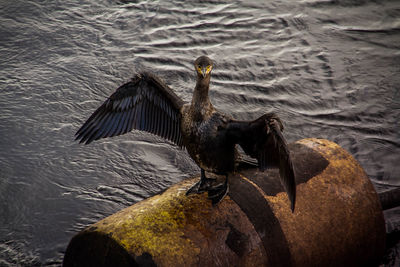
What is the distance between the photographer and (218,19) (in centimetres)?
730

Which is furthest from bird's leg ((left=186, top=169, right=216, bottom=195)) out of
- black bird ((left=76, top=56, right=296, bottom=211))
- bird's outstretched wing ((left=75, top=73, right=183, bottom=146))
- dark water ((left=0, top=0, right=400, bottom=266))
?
dark water ((left=0, top=0, right=400, bottom=266))

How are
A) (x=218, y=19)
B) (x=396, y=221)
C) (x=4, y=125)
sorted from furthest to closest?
1. (x=218, y=19)
2. (x=4, y=125)
3. (x=396, y=221)

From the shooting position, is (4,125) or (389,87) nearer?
(4,125)

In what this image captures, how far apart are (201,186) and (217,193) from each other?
0.21 m

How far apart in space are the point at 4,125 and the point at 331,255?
400cm

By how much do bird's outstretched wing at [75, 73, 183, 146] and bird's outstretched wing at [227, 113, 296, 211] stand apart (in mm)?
601

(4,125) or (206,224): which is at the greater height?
(206,224)

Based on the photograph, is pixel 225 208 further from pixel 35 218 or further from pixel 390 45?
pixel 390 45

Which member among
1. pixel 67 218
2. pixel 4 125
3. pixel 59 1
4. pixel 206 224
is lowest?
pixel 67 218

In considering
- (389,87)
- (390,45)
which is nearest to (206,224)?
(389,87)

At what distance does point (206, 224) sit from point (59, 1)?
6261mm

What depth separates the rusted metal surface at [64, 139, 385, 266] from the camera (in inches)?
102

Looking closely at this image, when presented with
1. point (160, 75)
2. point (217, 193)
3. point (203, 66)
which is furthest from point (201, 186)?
point (160, 75)

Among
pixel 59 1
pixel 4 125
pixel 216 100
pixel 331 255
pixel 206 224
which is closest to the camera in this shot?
pixel 206 224
